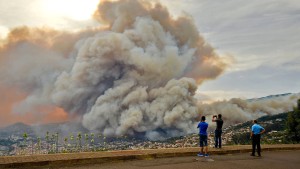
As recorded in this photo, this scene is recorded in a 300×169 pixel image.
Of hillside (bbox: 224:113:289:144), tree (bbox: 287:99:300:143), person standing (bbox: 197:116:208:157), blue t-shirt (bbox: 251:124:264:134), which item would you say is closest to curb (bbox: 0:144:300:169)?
person standing (bbox: 197:116:208:157)

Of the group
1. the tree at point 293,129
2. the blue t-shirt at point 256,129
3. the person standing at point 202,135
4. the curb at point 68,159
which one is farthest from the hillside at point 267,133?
the curb at point 68,159

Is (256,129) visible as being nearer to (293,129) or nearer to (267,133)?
(293,129)

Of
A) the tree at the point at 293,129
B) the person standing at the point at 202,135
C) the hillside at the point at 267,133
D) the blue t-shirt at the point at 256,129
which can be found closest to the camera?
the person standing at the point at 202,135

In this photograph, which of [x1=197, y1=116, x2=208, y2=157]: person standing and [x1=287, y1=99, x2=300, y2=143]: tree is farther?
[x1=287, y1=99, x2=300, y2=143]: tree

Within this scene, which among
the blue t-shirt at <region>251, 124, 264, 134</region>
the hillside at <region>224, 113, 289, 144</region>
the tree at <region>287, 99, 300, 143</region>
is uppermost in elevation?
the blue t-shirt at <region>251, 124, 264, 134</region>

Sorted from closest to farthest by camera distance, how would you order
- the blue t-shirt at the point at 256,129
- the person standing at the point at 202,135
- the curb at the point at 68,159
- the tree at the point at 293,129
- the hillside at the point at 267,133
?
the curb at the point at 68,159 < the person standing at the point at 202,135 < the blue t-shirt at the point at 256,129 < the tree at the point at 293,129 < the hillside at the point at 267,133

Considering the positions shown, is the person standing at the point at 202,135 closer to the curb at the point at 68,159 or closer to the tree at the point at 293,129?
the curb at the point at 68,159

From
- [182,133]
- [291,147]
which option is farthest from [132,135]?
[291,147]

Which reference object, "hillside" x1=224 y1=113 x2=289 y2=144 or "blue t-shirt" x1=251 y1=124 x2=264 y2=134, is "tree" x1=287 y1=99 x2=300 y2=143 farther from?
"blue t-shirt" x1=251 y1=124 x2=264 y2=134

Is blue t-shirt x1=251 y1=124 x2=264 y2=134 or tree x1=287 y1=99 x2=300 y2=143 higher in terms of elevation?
blue t-shirt x1=251 y1=124 x2=264 y2=134

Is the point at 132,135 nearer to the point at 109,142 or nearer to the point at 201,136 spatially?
the point at 109,142

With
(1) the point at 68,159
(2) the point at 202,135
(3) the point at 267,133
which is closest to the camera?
(1) the point at 68,159

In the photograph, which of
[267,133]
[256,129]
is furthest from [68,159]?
[267,133]

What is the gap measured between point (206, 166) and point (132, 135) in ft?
449
